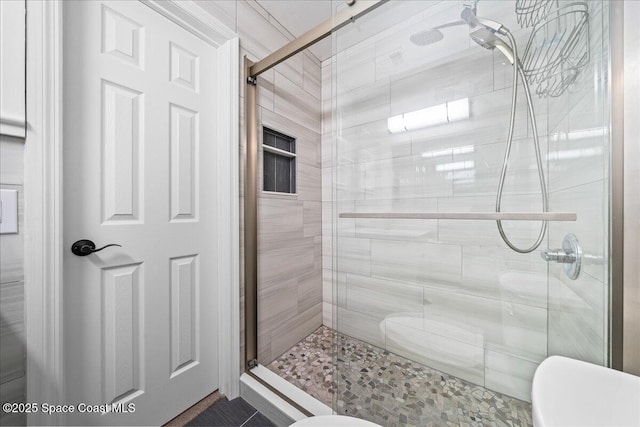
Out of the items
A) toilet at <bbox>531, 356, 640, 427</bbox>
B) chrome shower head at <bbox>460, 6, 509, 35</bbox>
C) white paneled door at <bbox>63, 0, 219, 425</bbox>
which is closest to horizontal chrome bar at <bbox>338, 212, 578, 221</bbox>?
toilet at <bbox>531, 356, 640, 427</bbox>

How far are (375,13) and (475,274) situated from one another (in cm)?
118

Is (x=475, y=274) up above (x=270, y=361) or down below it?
above

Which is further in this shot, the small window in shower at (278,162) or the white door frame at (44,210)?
the small window in shower at (278,162)

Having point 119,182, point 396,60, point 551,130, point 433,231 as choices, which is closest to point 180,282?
point 119,182

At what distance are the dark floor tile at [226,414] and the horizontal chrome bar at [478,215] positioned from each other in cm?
110

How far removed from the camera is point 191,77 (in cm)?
125

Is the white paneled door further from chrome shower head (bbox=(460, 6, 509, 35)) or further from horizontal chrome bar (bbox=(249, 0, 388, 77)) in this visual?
chrome shower head (bbox=(460, 6, 509, 35))

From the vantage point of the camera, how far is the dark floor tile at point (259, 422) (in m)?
1.16

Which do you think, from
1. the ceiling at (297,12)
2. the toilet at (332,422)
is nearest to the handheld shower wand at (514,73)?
the toilet at (332,422)

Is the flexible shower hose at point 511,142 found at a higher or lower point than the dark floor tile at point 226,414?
higher

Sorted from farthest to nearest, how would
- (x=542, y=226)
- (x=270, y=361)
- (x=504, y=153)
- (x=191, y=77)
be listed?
(x=270, y=361)
(x=191, y=77)
(x=504, y=153)
(x=542, y=226)

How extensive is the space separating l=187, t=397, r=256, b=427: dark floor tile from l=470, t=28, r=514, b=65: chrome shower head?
1.92 meters

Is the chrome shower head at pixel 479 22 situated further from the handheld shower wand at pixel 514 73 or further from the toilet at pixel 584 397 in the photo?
the toilet at pixel 584 397

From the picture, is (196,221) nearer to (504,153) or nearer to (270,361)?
(270,361)
